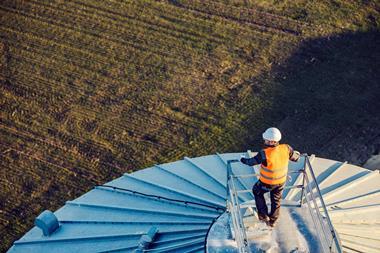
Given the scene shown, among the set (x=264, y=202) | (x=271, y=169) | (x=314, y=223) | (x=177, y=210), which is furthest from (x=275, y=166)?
(x=177, y=210)

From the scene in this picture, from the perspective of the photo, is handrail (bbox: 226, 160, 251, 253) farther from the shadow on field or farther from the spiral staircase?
the shadow on field

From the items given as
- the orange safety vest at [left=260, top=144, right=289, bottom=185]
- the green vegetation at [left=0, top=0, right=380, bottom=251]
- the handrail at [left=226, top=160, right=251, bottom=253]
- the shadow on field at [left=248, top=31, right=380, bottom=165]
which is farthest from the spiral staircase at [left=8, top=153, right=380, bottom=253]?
the shadow on field at [left=248, top=31, right=380, bottom=165]

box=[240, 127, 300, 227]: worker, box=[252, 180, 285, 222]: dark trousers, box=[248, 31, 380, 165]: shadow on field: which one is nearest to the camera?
box=[240, 127, 300, 227]: worker

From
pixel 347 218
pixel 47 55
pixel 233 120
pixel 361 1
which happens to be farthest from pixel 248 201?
pixel 361 1

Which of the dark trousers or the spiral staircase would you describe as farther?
the spiral staircase

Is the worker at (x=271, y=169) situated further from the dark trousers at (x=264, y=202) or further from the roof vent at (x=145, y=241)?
the roof vent at (x=145, y=241)

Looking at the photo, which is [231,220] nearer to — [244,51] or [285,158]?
[285,158]

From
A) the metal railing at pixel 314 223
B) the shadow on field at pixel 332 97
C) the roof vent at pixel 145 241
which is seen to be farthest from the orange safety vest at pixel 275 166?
the shadow on field at pixel 332 97

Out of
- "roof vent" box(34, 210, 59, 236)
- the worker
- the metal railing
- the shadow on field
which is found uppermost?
the shadow on field

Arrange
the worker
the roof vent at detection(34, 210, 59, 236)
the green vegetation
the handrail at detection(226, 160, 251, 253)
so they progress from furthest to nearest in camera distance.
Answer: the green vegetation, the roof vent at detection(34, 210, 59, 236), the worker, the handrail at detection(226, 160, 251, 253)
